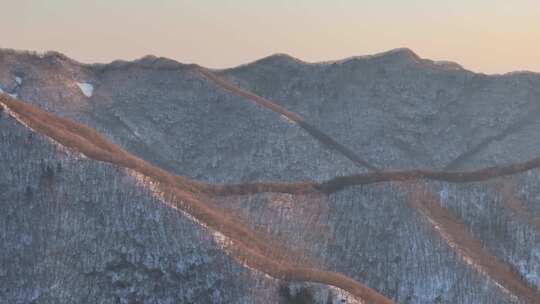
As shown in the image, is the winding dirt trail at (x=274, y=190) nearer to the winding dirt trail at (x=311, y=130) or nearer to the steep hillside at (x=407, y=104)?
the winding dirt trail at (x=311, y=130)

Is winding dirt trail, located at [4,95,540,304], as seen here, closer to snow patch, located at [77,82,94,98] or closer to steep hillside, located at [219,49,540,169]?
steep hillside, located at [219,49,540,169]

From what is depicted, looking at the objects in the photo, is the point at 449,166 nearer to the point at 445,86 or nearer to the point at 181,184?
the point at 445,86

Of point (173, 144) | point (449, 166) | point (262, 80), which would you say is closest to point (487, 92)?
point (449, 166)

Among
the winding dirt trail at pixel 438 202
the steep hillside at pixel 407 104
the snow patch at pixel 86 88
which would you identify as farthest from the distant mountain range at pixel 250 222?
the snow patch at pixel 86 88

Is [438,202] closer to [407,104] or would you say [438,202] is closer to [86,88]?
[407,104]

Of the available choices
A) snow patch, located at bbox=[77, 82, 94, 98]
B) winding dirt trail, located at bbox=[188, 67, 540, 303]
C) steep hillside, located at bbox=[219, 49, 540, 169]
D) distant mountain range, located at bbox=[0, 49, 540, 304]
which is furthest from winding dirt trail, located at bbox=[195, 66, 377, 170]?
winding dirt trail, located at bbox=[188, 67, 540, 303]

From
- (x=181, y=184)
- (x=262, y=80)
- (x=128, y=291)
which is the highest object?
(x=262, y=80)
